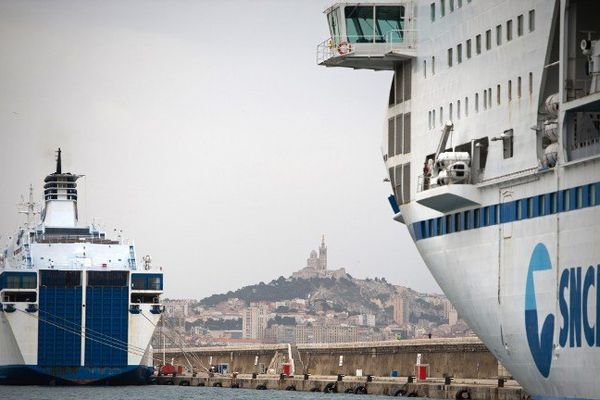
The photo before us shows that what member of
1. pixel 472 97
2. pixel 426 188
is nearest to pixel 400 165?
pixel 426 188

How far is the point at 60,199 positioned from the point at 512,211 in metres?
55.1

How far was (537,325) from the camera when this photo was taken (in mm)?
36781

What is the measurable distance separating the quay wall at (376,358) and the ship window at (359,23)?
21.1 meters

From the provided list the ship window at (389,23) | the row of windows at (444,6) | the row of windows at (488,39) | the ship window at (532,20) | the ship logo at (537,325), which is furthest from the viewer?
the ship window at (389,23)

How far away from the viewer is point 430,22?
44.2m

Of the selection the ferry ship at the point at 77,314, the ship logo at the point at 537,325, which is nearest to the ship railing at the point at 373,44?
the ship logo at the point at 537,325

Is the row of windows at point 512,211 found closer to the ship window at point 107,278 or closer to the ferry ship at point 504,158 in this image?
the ferry ship at point 504,158

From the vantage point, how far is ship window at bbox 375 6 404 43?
45625 millimetres

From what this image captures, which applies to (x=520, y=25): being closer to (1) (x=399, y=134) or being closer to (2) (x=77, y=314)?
(1) (x=399, y=134)

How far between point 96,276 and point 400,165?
120 feet

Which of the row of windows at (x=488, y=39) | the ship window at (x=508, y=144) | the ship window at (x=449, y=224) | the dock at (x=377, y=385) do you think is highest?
the row of windows at (x=488, y=39)

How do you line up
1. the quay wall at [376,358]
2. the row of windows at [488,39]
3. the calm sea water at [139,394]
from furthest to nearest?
the quay wall at [376,358] < the calm sea water at [139,394] < the row of windows at [488,39]

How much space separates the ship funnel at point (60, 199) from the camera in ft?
292

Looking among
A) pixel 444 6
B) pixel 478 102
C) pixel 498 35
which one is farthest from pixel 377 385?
Answer: pixel 498 35
